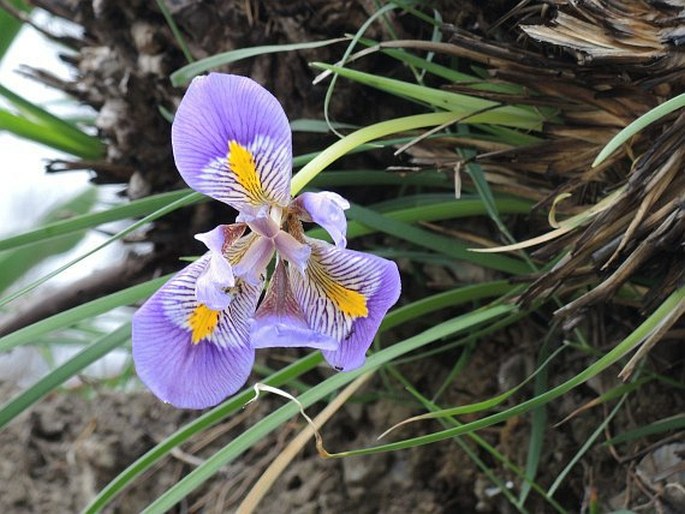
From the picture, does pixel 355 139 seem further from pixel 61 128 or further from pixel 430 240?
pixel 61 128

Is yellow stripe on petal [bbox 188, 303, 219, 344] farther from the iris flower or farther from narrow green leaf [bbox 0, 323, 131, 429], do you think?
narrow green leaf [bbox 0, 323, 131, 429]

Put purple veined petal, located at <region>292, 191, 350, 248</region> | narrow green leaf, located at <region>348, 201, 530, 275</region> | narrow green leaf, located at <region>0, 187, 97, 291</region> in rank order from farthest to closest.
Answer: narrow green leaf, located at <region>0, 187, 97, 291</region> < narrow green leaf, located at <region>348, 201, 530, 275</region> < purple veined petal, located at <region>292, 191, 350, 248</region>

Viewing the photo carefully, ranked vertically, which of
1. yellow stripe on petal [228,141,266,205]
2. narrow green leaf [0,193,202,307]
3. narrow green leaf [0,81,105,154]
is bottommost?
narrow green leaf [0,81,105,154]

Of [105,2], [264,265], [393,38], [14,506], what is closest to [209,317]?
[264,265]

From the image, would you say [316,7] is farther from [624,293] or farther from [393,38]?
[624,293]

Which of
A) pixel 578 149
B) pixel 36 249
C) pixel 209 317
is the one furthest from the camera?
pixel 36 249

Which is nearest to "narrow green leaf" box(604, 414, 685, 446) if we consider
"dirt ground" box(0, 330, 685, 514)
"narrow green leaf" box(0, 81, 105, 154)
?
"dirt ground" box(0, 330, 685, 514)

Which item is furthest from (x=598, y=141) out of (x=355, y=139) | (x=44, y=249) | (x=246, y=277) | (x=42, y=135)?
(x=44, y=249)

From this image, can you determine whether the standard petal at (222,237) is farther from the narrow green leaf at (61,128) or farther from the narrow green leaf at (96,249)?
the narrow green leaf at (61,128)
